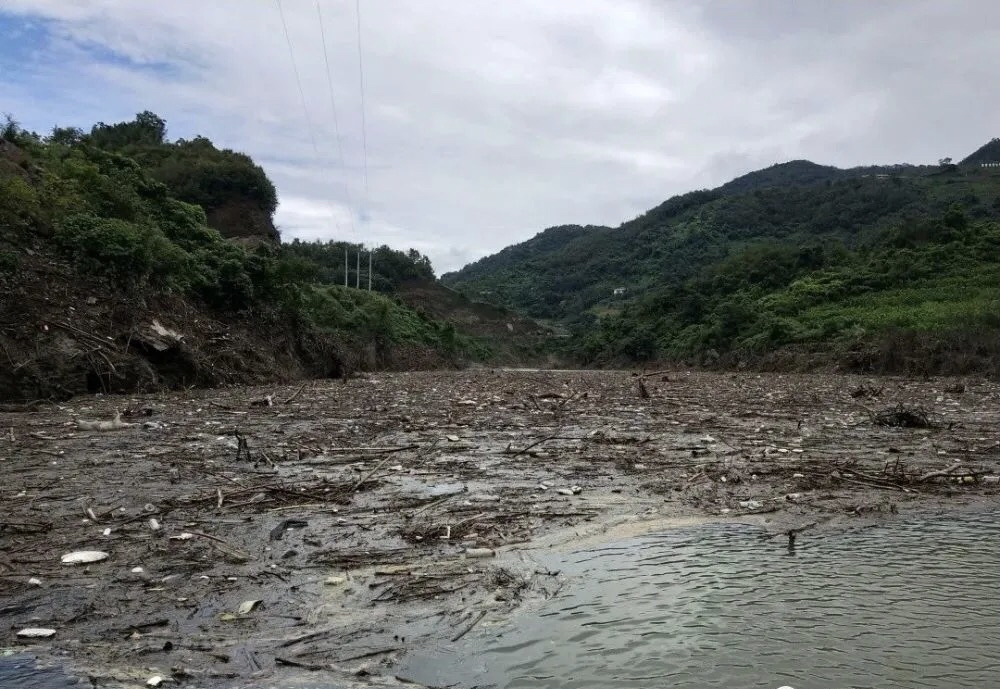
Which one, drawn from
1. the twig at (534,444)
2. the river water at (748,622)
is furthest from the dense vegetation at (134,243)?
the river water at (748,622)

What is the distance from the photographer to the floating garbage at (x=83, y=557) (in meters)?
4.46

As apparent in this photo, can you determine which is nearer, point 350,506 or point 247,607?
point 247,607

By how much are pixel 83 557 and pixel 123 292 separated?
14.4m

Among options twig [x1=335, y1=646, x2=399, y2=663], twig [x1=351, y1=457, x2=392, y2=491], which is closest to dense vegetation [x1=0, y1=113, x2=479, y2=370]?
twig [x1=351, y1=457, x2=392, y2=491]

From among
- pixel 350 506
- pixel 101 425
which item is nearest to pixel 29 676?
pixel 350 506

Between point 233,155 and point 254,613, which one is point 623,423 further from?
point 233,155

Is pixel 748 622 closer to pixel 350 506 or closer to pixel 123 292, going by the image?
pixel 350 506

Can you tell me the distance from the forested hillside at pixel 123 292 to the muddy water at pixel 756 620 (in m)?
12.8

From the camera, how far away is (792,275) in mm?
49844

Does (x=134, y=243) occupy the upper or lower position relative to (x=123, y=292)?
upper

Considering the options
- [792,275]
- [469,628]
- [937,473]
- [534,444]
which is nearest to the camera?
[469,628]

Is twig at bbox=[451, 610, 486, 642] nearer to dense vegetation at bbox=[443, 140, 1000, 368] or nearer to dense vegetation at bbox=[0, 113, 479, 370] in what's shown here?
dense vegetation at bbox=[0, 113, 479, 370]

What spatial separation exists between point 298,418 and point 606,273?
103 metres

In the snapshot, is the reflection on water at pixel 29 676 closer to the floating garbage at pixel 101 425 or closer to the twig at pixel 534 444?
the twig at pixel 534 444
